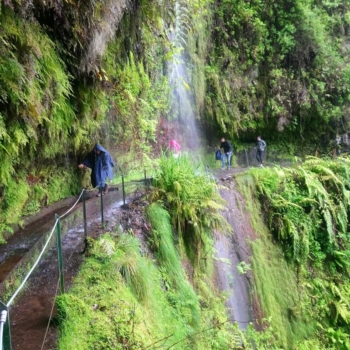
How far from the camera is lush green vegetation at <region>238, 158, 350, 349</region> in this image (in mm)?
7500

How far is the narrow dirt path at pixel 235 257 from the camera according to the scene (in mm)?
6605

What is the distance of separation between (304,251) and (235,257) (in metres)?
1.98

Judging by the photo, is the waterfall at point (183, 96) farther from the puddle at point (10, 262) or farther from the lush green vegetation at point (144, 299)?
the puddle at point (10, 262)

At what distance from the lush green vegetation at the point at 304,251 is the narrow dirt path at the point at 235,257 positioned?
322 millimetres

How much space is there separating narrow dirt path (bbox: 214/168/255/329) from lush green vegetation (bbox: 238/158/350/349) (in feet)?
1.06

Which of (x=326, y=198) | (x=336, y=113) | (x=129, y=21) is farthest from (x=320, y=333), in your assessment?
(x=336, y=113)

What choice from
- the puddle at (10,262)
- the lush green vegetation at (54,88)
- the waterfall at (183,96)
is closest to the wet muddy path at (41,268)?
the puddle at (10,262)

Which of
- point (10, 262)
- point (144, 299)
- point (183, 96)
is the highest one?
point (183, 96)

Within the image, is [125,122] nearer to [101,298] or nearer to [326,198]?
[326,198]

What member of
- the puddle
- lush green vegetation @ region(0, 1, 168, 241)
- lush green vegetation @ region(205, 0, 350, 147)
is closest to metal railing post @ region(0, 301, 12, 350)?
the puddle

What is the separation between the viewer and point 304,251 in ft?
26.8

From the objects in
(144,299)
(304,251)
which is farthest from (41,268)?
(304,251)

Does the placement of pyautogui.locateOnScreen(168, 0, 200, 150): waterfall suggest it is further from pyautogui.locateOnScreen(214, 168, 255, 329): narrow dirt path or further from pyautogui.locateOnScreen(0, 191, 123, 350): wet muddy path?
pyautogui.locateOnScreen(0, 191, 123, 350): wet muddy path

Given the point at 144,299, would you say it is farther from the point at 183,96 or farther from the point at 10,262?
the point at 183,96
